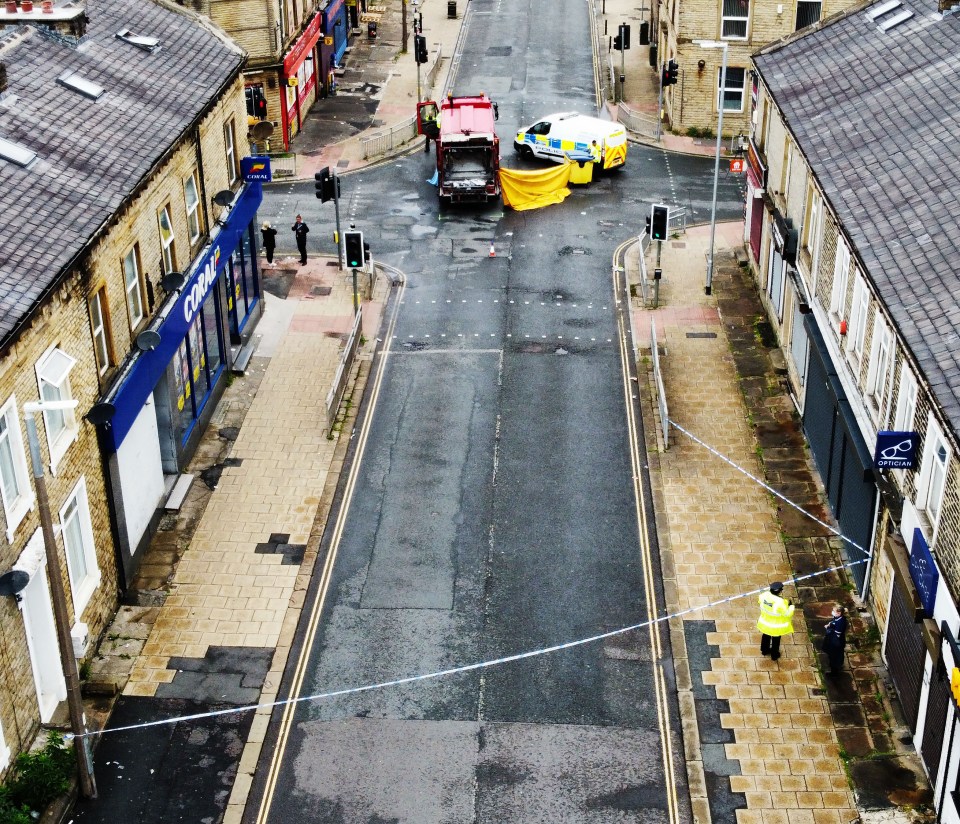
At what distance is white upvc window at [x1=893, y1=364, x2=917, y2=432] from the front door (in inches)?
560

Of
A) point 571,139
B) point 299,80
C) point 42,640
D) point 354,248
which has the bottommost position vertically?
point 571,139

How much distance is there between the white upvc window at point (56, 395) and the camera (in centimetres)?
2108

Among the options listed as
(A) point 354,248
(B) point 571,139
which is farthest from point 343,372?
(B) point 571,139

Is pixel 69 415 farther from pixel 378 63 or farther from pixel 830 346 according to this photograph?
pixel 378 63

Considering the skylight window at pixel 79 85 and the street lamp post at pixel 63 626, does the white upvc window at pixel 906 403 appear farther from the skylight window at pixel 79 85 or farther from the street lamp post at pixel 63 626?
the skylight window at pixel 79 85

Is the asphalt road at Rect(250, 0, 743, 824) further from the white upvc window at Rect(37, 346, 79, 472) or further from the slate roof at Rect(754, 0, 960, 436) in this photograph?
the slate roof at Rect(754, 0, 960, 436)

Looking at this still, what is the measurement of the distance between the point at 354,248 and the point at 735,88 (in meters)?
23.5

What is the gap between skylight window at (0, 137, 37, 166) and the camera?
2322cm

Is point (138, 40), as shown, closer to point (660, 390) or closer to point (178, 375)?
point (178, 375)

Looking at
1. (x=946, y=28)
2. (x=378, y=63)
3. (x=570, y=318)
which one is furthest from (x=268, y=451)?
(x=378, y=63)

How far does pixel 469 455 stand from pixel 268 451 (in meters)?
4.67

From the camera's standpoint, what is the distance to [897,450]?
21078mm

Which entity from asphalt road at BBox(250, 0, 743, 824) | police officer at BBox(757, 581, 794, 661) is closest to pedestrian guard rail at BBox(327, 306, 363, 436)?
asphalt road at BBox(250, 0, 743, 824)

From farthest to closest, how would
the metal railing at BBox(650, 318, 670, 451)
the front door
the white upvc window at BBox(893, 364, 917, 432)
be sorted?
the metal railing at BBox(650, 318, 670, 451) < the white upvc window at BBox(893, 364, 917, 432) < the front door
